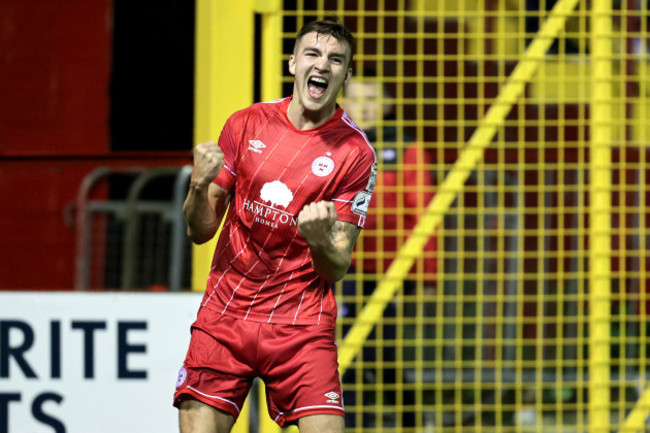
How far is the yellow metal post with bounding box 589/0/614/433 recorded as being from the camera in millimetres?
5125

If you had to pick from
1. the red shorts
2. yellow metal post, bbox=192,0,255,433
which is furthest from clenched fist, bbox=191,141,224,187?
yellow metal post, bbox=192,0,255,433

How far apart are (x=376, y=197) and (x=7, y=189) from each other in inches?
119

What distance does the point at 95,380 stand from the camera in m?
4.81

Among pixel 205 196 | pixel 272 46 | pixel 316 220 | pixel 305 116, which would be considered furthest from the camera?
pixel 272 46

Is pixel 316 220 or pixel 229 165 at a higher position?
pixel 229 165

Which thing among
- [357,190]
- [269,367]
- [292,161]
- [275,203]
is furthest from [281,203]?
[269,367]

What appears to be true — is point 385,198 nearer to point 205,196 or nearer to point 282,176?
point 282,176

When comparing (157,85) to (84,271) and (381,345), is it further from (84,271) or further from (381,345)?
(381,345)

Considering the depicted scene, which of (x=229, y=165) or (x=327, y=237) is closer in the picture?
(x=327, y=237)

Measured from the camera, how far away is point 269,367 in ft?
12.7

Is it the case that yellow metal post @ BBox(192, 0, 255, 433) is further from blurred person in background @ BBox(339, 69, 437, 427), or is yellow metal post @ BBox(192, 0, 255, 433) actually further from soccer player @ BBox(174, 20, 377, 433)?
soccer player @ BBox(174, 20, 377, 433)

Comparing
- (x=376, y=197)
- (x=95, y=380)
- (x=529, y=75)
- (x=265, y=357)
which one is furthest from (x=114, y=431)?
(x=529, y=75)

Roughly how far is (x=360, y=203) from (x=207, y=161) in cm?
69

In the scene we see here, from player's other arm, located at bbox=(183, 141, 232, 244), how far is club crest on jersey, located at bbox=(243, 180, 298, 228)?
17cm
